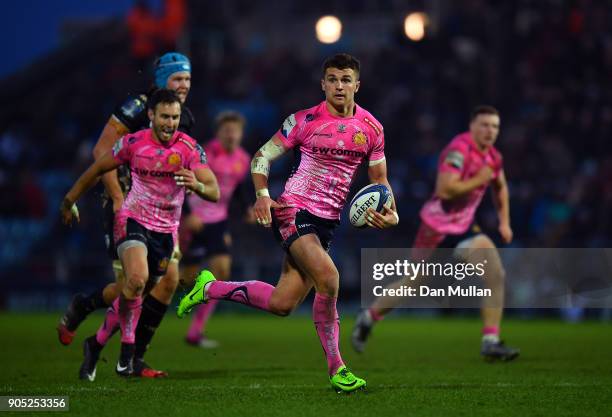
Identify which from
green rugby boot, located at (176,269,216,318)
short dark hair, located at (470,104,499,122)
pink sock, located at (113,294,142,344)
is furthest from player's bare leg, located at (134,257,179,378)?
short dark hair, located at (470,104,499,122)

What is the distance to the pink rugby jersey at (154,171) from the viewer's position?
8.48m

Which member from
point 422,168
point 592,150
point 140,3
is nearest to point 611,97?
point 592,150

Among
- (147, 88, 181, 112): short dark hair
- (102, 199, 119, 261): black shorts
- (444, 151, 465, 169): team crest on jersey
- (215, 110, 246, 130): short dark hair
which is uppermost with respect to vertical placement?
(215, 110, 246, 130): short dark hair

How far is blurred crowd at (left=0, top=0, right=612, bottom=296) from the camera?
18734mm

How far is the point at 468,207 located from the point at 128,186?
3.80 meters

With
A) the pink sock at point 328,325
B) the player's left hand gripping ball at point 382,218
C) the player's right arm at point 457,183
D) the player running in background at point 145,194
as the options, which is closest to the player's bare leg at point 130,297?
the player running in background at point 145,194

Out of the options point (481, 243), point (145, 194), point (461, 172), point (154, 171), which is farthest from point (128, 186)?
point (481, 243)

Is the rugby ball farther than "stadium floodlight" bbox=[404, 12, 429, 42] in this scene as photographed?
No

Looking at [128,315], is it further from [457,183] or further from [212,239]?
[212,239]

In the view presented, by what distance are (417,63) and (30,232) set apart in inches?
339

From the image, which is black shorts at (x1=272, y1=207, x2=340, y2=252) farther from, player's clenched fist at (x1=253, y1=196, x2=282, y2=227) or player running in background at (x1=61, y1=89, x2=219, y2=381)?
player running in background at (x1=61, y1=89, x2=219, y2=381)

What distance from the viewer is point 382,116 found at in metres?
21.8

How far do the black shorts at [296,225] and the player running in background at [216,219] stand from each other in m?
4.57

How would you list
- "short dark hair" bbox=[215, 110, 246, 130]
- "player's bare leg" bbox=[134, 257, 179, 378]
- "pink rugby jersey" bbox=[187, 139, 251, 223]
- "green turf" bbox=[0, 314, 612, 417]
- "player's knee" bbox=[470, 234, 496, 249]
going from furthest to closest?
"short dark hair" bbox=[215, 110, 246, 130], "pink rugby jersey" bbox=[187, 139, 251, 223], "player's knee" bbox=[470, 234, 496, 249], "player's bare leg" bbox=[134, 257, 179, 378], "green turf" bbox=[0, 314, 612, 417]
